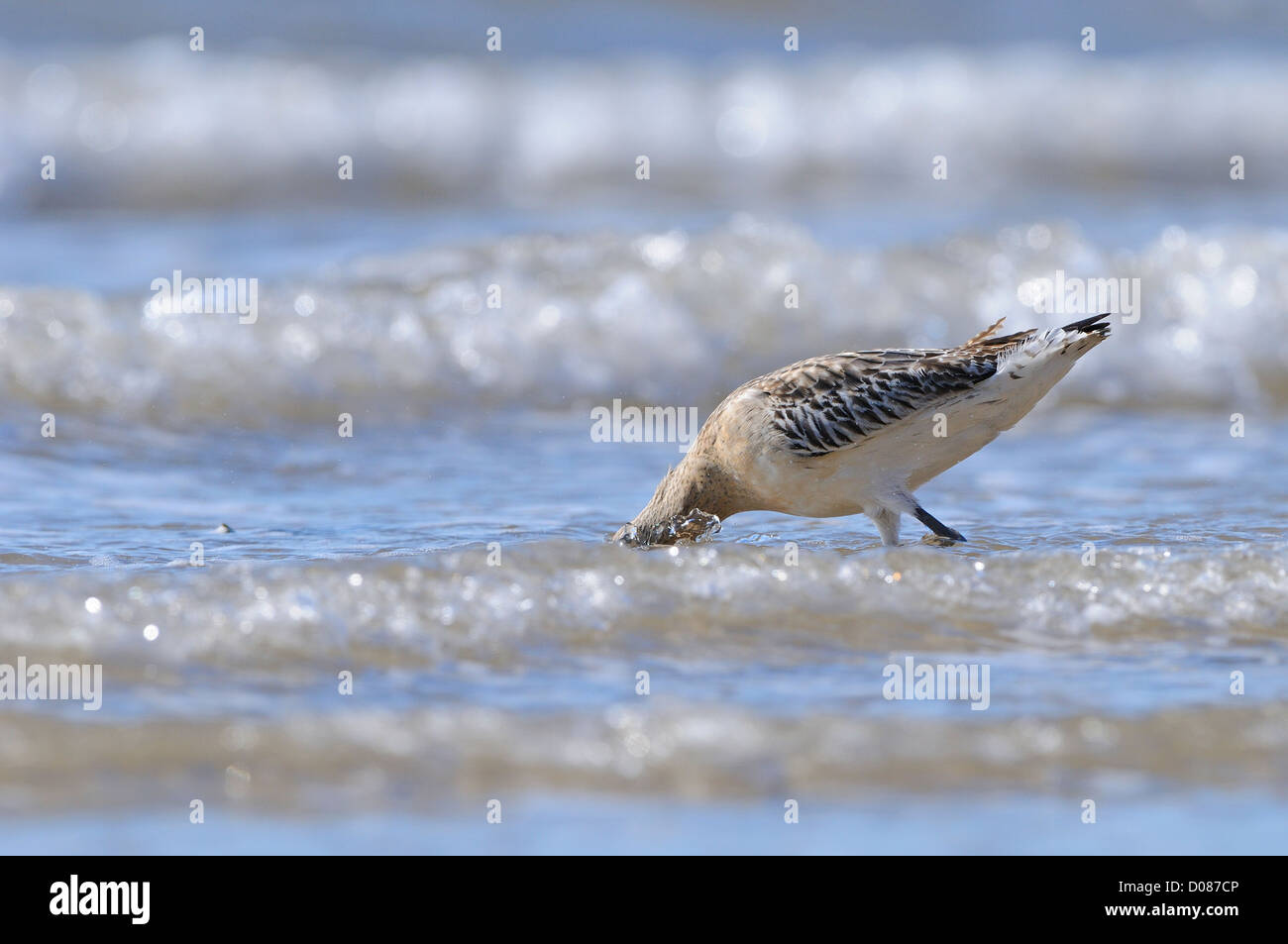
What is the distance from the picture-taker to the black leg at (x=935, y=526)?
7047mm

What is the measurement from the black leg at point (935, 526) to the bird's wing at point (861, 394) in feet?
1.42

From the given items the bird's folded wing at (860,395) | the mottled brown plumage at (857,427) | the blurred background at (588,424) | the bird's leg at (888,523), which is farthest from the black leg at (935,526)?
the bird's folded wing at (860,395)

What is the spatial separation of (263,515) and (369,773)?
11.0 feet

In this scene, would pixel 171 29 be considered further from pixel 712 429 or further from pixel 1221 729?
pixel 1221 729

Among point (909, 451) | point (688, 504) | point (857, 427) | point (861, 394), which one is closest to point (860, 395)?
point (861, 394)

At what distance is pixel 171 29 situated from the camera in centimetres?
2003

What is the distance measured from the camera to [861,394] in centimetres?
698

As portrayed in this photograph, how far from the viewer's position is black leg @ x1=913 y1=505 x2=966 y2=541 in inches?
277

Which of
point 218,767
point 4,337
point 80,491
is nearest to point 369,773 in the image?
point 218,767

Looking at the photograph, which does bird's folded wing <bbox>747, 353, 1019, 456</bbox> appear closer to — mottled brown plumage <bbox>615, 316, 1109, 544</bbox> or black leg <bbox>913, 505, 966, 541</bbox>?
mottled brown plumage <bbox>615, 316, 1109, 544</bbox>

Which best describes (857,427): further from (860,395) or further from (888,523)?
(888,523)

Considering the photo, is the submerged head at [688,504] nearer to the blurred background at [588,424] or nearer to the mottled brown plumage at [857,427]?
the mottled brown plumage at [857,427]

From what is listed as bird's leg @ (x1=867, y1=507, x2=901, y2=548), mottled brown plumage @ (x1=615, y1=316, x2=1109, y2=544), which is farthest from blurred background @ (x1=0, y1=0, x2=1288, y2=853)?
mottled brown plumage @ (x1=615, y1=316, x2=1109, y2=544)

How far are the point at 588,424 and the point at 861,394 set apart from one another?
3.54 m
